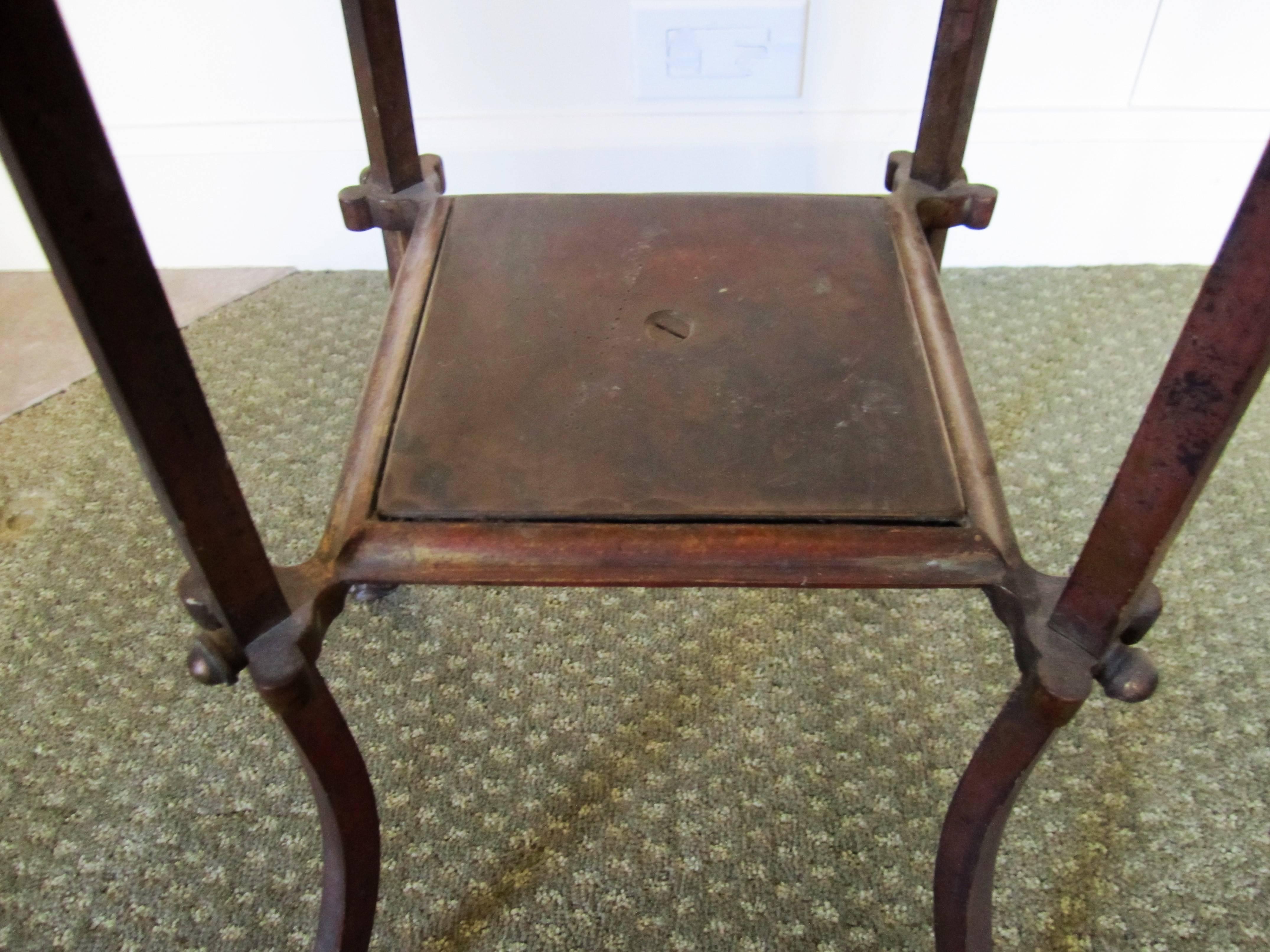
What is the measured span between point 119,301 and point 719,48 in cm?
87

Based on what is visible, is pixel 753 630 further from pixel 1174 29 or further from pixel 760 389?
pixel 1174 29

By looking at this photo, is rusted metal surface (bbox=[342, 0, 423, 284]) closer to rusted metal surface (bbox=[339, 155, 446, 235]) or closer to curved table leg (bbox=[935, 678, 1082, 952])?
rusted metal surface (bbox=[339, 155, 446, 235])

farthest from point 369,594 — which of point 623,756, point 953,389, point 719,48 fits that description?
point 719,48

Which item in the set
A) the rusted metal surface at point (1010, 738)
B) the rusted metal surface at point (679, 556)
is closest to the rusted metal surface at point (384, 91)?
the rusted metal surface at point (679, 556)

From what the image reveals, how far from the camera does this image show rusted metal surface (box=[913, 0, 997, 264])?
0.68 metres

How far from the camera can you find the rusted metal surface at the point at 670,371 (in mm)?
531

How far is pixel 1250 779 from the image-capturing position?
2.56 ft

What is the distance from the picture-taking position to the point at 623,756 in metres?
0.81

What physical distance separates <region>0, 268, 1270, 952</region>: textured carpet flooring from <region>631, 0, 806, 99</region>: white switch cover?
18.9 inches

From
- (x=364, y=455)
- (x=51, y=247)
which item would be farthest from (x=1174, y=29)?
(x=51, y=247)

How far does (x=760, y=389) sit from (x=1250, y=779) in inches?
20.7

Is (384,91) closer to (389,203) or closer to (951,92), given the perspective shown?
(389,203)

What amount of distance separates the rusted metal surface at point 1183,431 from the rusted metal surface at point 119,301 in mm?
368

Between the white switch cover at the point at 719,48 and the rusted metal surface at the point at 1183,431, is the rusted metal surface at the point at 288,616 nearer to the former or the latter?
the rusted metal surface at the point at 1183,431
